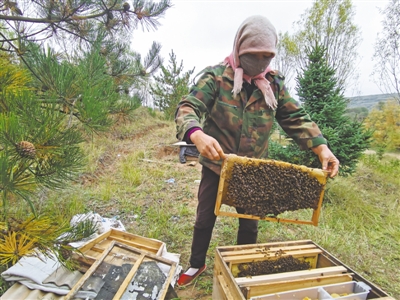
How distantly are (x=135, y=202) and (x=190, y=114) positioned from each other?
9.40 ft

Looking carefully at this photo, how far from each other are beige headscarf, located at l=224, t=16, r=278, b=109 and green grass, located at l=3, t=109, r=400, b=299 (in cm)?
185

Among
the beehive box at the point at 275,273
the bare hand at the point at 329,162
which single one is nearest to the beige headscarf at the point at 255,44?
the bare hand at the point at 329,162

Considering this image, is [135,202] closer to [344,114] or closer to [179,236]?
[179,236]

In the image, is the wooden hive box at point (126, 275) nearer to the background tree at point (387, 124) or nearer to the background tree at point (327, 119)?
the background tree at point (327, 119)

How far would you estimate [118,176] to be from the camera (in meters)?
5.21

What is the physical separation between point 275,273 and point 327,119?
13.1 feet

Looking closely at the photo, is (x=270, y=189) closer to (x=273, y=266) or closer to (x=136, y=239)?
(x=273, y=266)

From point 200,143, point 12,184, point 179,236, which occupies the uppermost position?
point 200,143

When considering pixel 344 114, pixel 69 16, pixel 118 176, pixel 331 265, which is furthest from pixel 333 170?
pixel 118 176

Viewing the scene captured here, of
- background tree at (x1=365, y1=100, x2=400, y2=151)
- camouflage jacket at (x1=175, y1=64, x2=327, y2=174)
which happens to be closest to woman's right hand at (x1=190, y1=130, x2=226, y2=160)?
camouflage jacket at (x1=175, y1=64, x2=327, y2=174)

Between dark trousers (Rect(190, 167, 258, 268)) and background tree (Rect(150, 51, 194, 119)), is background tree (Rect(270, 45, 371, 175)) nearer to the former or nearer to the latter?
dark trousers (Rect(190, 167, 258, 268))

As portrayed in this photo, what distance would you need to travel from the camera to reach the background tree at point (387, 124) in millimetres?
14016

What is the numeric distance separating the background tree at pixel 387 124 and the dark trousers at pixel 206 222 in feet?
47.4

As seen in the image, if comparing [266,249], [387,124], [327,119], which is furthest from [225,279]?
[387,124]
